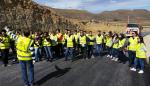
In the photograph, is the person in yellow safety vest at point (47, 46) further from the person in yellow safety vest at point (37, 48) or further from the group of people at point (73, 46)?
the person in yellow safety vest at point (37, 48)

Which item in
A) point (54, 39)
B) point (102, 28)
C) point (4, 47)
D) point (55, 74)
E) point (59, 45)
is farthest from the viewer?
point (102, 28)

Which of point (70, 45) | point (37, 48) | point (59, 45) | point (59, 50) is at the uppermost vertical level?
point (70, 45)

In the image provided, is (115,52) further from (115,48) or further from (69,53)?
(69,53)

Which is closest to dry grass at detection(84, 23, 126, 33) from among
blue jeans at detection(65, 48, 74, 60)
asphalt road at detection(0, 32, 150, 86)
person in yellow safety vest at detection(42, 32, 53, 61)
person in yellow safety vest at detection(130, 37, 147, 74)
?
blue jeans at detection(65, 48, 74, 60)

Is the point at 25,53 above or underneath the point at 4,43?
above

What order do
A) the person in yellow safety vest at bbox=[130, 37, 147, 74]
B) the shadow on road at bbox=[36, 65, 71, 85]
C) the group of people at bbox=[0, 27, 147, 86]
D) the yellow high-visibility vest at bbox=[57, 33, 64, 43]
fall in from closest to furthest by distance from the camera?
the shadow on road at bbox=[36, 65, 71, 85] < the person in yellow safety vest at bbox=[130, 37, 147, 74] < the group of people at bbox=[0, 27, 147, 86] < the yellow high-visibility vest at bbox=[57, 33, 64, 43]

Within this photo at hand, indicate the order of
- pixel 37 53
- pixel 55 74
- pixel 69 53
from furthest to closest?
pixel 69 53 < pixel 37 53 < pixel 55 74

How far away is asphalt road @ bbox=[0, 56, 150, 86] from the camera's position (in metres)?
13.0

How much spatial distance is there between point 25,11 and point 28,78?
125ft

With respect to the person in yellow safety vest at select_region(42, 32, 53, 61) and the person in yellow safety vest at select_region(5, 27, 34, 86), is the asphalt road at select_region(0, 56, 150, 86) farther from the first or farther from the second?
the person in yellow safety vest at select_region(42, 32, 53, 61)

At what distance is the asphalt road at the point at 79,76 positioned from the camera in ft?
42.6

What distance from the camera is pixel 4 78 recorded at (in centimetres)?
1410

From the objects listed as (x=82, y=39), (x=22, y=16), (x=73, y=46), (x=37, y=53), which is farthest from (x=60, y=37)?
(x=22, y=16)

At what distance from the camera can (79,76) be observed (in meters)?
14.6
